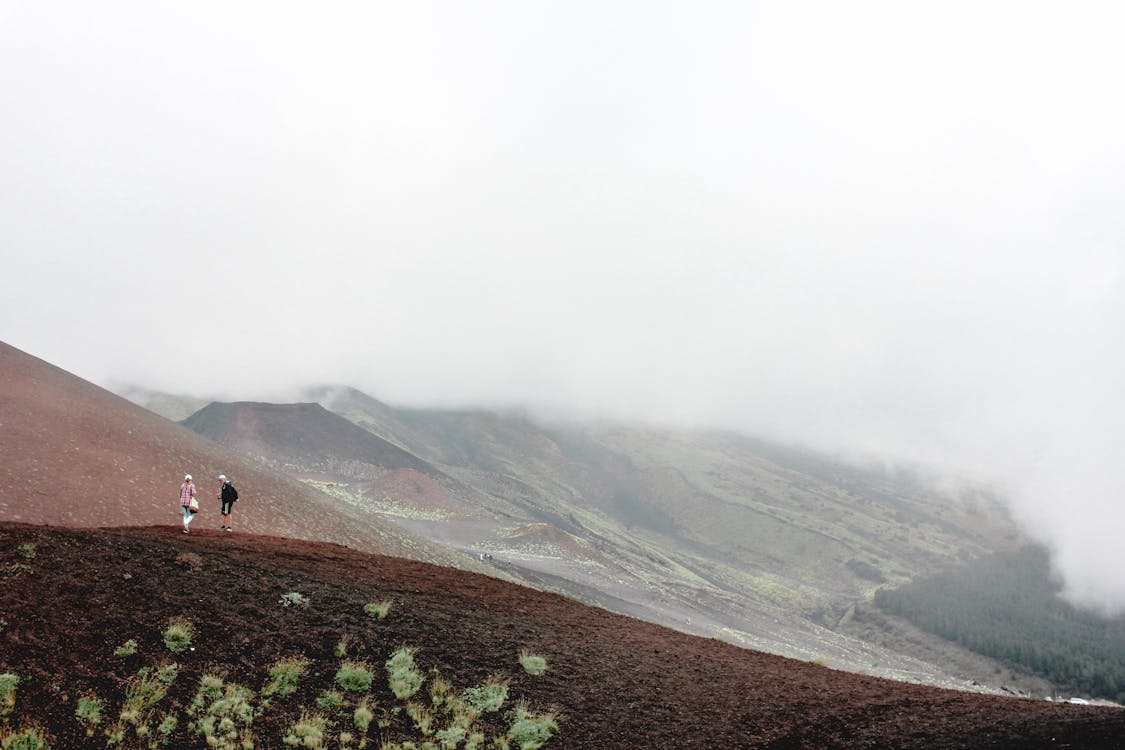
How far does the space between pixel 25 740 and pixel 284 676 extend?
→ 3.93 m

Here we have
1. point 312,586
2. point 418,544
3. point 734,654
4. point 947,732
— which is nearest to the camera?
point 947,732

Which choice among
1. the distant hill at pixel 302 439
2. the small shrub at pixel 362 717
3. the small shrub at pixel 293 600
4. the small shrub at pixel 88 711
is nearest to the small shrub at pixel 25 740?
the small shrub at pixel 88 711

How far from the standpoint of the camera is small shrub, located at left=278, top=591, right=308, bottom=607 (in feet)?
51.3

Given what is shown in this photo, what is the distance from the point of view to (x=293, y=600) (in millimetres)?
15797

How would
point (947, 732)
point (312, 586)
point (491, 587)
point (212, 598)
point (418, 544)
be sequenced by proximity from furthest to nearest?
point (418, 544) < point (491, 587) < point (312, 586) < point (212, 598) < point (947, 732)

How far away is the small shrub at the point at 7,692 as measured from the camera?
956 centimetres

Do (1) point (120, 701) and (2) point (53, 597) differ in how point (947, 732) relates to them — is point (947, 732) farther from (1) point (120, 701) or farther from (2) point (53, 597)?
(2) point (53, 597)

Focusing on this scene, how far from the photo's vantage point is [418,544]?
6844 cm

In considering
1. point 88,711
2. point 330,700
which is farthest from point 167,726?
point 330,700

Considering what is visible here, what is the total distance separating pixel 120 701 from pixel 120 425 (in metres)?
53.9

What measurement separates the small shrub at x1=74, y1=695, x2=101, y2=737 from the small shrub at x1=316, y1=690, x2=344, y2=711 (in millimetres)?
3330

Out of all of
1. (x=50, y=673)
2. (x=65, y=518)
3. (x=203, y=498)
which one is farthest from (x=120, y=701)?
(x=203, y=498)

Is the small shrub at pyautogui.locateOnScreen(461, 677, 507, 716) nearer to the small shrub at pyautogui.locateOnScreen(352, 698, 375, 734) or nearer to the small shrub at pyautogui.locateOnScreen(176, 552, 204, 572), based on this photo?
the small shrub at pyautogui.locateOnScreen(352, 698, 375, 734)

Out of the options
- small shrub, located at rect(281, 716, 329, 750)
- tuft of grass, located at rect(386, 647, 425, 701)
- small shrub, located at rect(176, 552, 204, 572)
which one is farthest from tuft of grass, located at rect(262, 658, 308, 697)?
small shrub, located at rect(176, 552, 204, 572)
